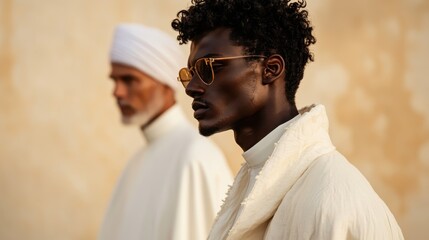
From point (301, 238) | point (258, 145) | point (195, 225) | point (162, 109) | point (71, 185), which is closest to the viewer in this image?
point (301, 238)

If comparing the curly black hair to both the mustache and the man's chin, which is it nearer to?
the man's chin

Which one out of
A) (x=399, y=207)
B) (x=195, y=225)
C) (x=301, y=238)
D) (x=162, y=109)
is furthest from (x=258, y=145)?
(x=399, y=207)

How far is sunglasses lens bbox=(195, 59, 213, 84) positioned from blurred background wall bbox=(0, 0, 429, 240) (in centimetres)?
405

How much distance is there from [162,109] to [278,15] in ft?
11.2

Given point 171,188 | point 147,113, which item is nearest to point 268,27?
point 171,188

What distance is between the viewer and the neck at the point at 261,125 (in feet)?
11.5

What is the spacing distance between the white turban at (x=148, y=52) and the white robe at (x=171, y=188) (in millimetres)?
296

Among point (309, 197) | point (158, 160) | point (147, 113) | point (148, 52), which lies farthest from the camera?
point (148, 52)

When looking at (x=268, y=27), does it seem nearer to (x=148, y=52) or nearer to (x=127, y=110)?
(x=127, y=110)

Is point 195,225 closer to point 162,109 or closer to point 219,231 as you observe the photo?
point 162,109

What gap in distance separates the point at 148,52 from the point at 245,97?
373 cm

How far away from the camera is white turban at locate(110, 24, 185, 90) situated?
7.05 m

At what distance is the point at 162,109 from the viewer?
692 centimetres

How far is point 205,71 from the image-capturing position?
3.56m
